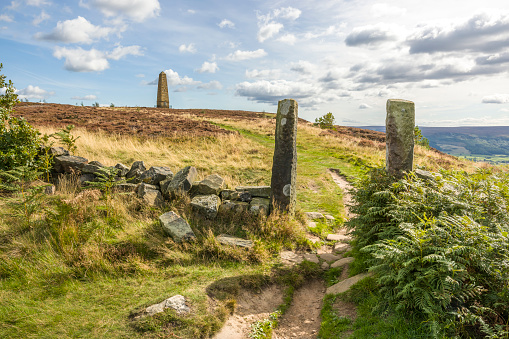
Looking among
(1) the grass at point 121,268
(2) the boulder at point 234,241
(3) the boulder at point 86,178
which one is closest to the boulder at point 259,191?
(1) the grass at point 121,268

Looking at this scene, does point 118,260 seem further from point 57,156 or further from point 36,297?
point 57,156

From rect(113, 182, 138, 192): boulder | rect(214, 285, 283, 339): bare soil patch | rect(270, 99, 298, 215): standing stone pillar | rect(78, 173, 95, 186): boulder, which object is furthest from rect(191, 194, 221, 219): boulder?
rect(78, 173, 95, 186): boulder

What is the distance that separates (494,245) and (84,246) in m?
7.40

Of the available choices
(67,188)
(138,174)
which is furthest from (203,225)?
(67,188)

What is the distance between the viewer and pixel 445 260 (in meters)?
3.50

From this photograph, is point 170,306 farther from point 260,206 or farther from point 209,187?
point 209,187

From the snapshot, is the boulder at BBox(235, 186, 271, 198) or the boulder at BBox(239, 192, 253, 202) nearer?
the boulder at BBox(239, 192, 253, 202)

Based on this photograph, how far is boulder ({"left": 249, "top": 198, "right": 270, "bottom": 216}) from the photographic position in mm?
8039

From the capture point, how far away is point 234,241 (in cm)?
672

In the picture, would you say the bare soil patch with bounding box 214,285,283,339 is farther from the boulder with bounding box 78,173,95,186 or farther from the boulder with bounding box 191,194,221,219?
the boulder with bounding box 78,173,95,186

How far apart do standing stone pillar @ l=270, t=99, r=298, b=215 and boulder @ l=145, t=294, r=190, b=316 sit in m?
4.01

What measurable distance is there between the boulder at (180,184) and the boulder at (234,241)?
2.36 m

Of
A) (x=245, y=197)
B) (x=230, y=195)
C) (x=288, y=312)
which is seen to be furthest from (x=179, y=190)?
(x=288, y=312)

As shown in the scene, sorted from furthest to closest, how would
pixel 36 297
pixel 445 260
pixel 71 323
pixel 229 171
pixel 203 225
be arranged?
pixel 229 171 < pixel 203 225 < pixel 36 297 < pixel 71 323 < pixel 445 260
